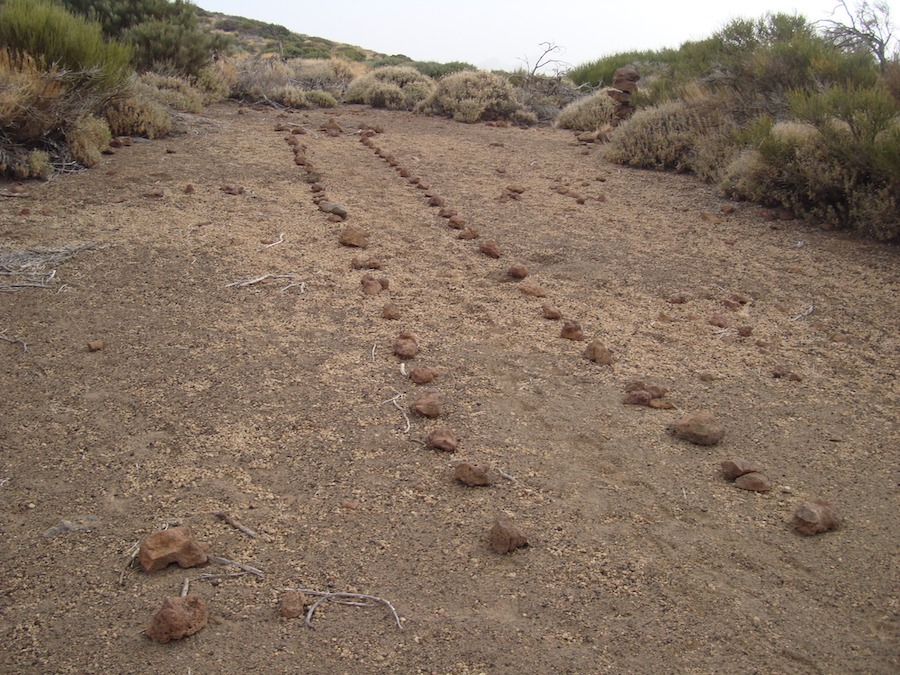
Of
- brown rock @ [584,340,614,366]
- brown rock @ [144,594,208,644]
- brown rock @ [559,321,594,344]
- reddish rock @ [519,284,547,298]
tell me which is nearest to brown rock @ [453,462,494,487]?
brown rock @ [144,594,208,644]

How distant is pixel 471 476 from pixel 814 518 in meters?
1.26

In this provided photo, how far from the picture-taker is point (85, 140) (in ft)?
24.9

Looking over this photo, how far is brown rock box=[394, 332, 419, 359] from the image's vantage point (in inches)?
166

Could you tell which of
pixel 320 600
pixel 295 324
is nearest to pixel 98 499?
pixel 320 600

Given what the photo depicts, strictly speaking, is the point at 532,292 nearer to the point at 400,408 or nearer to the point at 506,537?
the point at 400,408

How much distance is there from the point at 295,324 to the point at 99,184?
3545 millimetres

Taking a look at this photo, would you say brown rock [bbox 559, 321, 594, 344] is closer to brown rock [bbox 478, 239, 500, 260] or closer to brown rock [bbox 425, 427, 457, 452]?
brown rock [bbox 425, 427, 457, 452]

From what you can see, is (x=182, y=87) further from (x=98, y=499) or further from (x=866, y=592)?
(x=866, y=592)

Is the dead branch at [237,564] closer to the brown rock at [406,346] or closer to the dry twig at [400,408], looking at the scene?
the dry twig at [400,408]

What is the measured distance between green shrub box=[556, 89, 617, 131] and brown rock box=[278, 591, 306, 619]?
10840mm

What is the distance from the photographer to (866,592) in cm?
259

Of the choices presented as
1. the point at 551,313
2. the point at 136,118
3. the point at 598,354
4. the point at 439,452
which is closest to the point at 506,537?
the point at 439,452

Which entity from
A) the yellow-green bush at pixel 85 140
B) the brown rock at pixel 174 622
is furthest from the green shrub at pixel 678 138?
the brown rock at pixel 174 622

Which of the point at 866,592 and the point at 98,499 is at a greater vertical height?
the point at 866,592
